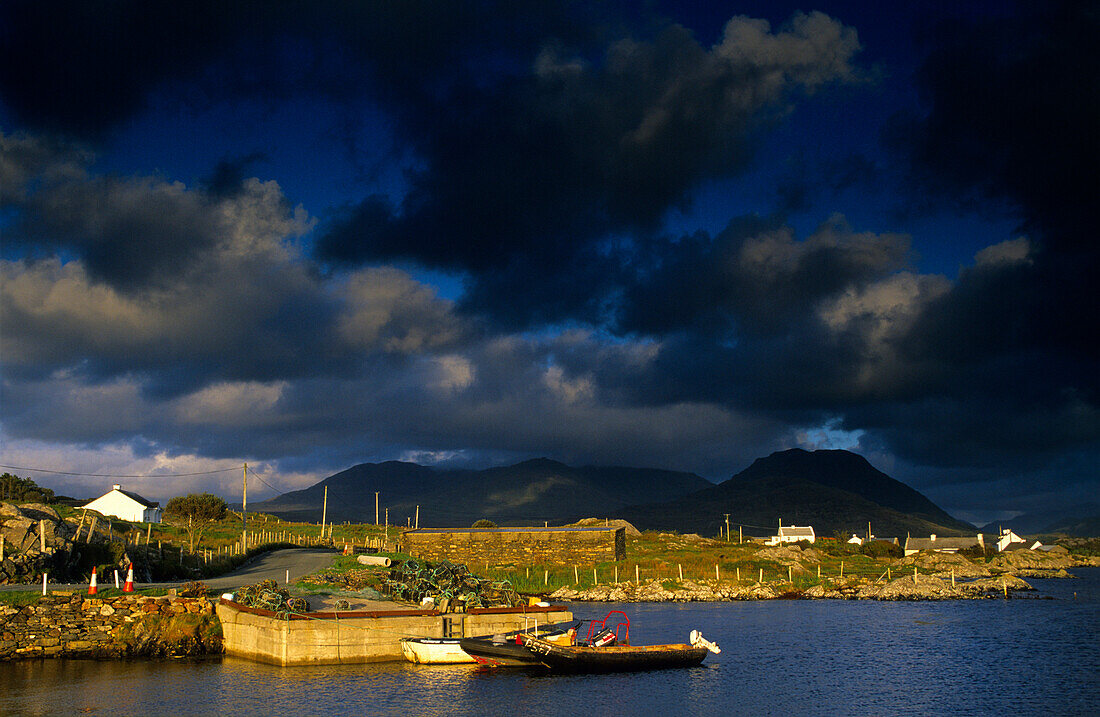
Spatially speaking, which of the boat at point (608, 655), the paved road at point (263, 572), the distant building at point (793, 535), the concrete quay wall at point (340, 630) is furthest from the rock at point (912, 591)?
the distant building at point (793, 535)

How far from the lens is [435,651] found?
35.2m

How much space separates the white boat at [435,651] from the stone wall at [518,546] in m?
47.0

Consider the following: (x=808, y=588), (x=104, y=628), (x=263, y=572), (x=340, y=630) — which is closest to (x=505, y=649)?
(x=340, y=630)

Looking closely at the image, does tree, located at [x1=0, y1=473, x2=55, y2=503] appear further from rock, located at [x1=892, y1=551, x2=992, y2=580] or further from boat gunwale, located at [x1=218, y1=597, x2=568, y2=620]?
rock, located at [x1=892, y1=551, x2=992, y2=580]

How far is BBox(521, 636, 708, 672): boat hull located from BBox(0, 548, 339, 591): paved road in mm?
17424

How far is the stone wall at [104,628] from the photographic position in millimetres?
34906

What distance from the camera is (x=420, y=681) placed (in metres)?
32.4

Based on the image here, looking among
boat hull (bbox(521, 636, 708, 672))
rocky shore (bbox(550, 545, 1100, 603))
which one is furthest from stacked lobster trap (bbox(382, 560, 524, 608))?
rocky shore (bbox(550, 545, 1100, 603))

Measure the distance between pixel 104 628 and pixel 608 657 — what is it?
22365 millimetres

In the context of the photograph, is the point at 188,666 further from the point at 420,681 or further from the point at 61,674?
the point at 420,681

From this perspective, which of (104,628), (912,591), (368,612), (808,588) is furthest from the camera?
(808,588)

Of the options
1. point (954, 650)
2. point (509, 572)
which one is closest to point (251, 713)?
point (954, 650)

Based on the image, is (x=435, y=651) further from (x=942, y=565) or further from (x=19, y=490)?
(x=942, y=565)

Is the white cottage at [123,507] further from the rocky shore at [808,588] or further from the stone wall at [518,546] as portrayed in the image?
the rocky shore at [808,588]
